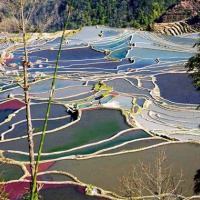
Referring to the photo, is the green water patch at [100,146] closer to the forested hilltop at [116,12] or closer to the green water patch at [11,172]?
the green water patch at [11,172]

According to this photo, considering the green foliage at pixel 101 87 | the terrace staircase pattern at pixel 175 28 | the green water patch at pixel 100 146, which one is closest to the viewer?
the green water patch at pixel 100 146

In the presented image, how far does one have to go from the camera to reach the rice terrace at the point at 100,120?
11.5 m

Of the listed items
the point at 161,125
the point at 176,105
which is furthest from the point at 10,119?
the point at 176,105

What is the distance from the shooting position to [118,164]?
1217 cm

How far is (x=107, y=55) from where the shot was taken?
3017 centimetres

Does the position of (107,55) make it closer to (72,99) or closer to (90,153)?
(72,99)

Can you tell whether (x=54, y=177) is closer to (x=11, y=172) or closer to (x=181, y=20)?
(x=11, y=172)

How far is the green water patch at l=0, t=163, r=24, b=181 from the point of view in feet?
38.0

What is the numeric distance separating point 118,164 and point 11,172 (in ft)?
10.4

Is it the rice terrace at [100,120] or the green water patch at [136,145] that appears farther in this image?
the green water patch at [136,145]

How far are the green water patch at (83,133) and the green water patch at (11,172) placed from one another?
1233mm

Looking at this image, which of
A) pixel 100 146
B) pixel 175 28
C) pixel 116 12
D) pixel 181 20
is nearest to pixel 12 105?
pixel 100 146

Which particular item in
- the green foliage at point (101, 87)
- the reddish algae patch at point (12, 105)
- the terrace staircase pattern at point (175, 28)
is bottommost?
the reddish algae patch at point (12, 105)

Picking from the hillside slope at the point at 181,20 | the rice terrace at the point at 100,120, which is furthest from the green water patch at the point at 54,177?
the hillside slope at the point at 181,20
